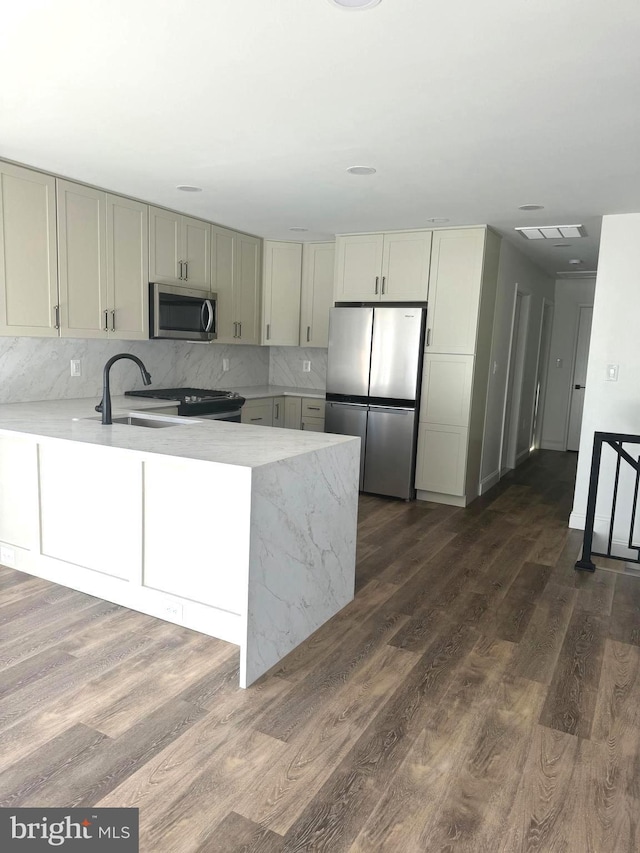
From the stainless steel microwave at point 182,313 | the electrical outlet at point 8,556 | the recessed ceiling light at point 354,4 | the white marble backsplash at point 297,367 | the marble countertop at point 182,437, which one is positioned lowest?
the electrical outlet at point 8,556

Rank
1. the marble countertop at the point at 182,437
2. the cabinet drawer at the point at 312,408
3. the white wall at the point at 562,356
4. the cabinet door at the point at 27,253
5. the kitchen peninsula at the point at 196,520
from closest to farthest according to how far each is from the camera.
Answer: the kitchen peninsula at the point at 196,520
the marble countertop at the point at 182,437
the cabinet door at the point at 27,253
the cabinet drawer at the point at 312,408
the white wall at the point at 562,356

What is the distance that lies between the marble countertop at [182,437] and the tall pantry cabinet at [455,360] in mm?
2270

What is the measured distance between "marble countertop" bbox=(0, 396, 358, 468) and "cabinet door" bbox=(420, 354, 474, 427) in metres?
2.26

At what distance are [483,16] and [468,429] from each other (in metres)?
3.51

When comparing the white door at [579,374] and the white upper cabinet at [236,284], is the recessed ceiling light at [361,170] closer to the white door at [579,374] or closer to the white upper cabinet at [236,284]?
the white upper cabinet at [236,284]

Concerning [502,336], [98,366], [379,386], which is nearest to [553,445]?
[502,336]

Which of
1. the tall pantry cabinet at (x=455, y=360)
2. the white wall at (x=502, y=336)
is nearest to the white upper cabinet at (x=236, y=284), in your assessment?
the tall pantry cabinet at (x=455, y=360)

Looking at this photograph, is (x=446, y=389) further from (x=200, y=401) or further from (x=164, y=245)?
(x=164, y=245)

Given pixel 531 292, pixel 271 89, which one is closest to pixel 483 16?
pixel 271 89

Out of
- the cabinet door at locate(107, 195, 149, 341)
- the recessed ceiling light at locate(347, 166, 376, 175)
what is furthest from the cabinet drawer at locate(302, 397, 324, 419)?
the recessed ceiling light at locate(347, 166, 376, 175)

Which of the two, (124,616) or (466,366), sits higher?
(466,366)

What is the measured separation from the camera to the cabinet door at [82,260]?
3.81m

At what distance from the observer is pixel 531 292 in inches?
252

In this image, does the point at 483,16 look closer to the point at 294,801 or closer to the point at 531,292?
the point at 294,801
